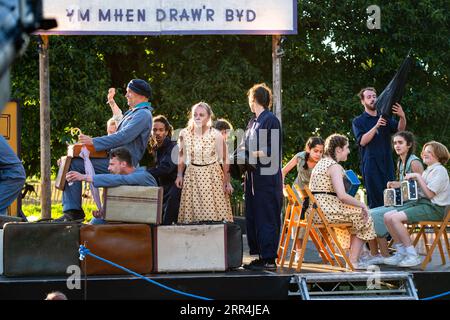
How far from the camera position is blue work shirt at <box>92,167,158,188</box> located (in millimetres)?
5930

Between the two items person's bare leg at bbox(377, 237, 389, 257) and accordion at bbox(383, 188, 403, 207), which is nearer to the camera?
accordion at bbox(383, 188, 403, 207)

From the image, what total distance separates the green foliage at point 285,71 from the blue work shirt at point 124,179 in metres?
6.16

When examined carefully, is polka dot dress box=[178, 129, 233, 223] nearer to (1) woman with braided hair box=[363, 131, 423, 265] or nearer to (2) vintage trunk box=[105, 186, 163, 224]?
(2) vintage trunk box=[105, 186, 163, 224]

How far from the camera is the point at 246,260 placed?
7121 millimetres

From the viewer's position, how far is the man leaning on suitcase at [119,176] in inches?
234

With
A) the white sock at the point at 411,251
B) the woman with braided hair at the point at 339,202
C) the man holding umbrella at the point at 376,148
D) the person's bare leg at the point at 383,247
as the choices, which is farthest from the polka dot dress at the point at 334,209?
the man holding umbrella at the point at 376,148

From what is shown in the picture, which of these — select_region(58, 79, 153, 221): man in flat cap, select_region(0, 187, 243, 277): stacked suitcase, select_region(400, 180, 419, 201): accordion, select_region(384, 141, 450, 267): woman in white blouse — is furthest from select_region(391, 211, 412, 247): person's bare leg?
select_region(58, 79, 153, 221): man in flat cap

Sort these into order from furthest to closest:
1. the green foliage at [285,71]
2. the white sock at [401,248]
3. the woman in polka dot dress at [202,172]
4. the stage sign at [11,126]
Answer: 1. the green foliage at [285,71]
2. the stage sign at [11,126]
3. the woman in polka dot dress at [202,172]
4. the white sock at [401,248]

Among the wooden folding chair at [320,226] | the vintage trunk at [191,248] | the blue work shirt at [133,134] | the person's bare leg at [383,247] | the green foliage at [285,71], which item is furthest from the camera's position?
the green foliage at [285,71]

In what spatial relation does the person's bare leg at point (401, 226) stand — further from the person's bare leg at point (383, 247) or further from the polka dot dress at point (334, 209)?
the person's bare leg at point (383, 247)

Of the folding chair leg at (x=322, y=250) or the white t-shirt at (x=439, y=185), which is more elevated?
the white t-shirt at (x=439, y=185)

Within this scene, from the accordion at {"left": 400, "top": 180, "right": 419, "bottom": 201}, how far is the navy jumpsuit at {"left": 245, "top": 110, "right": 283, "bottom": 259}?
0.99 meters
